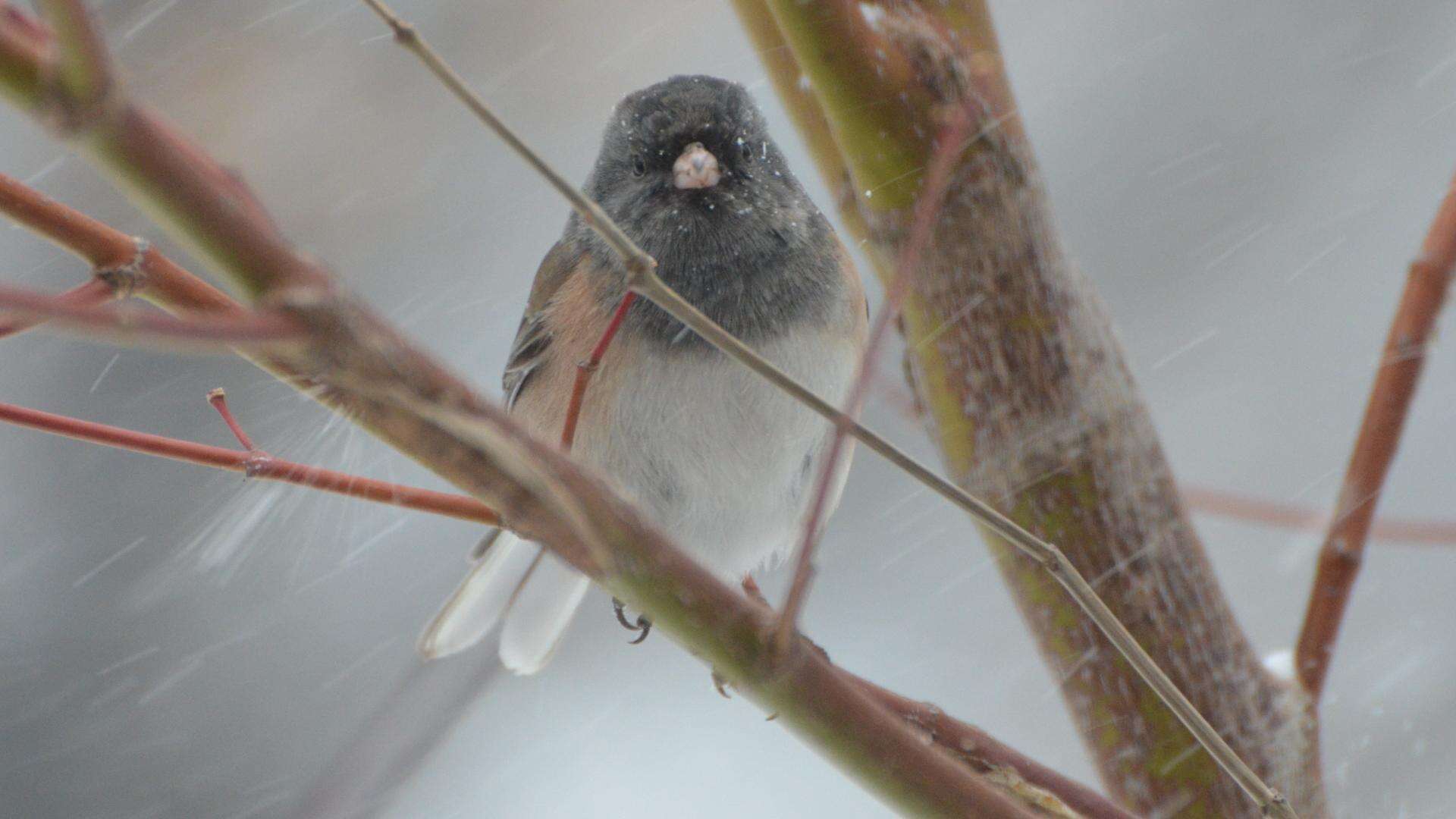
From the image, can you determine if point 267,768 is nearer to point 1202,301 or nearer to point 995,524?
point 995,524

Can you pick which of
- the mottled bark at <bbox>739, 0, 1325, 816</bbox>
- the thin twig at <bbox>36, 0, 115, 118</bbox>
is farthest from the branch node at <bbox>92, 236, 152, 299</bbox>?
the mottled bark at <bbox>739, 0, 1325, 816</bbox>

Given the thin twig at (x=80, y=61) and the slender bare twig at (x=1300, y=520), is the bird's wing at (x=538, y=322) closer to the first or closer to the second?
the slender bare twig at (x=1300, y=520)

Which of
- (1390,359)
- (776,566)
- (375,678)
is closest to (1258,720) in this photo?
(1390,359)

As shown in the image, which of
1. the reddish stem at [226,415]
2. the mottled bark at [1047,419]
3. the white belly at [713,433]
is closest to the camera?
the reddish stem at [226,415]

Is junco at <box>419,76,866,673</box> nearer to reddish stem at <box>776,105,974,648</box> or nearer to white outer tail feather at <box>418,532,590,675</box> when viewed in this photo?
white outer tail feather at <box>418,532,590,675</box>

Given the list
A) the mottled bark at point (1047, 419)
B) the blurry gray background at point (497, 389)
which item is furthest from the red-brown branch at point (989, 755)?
the blurry gray background at point (497, 389)
